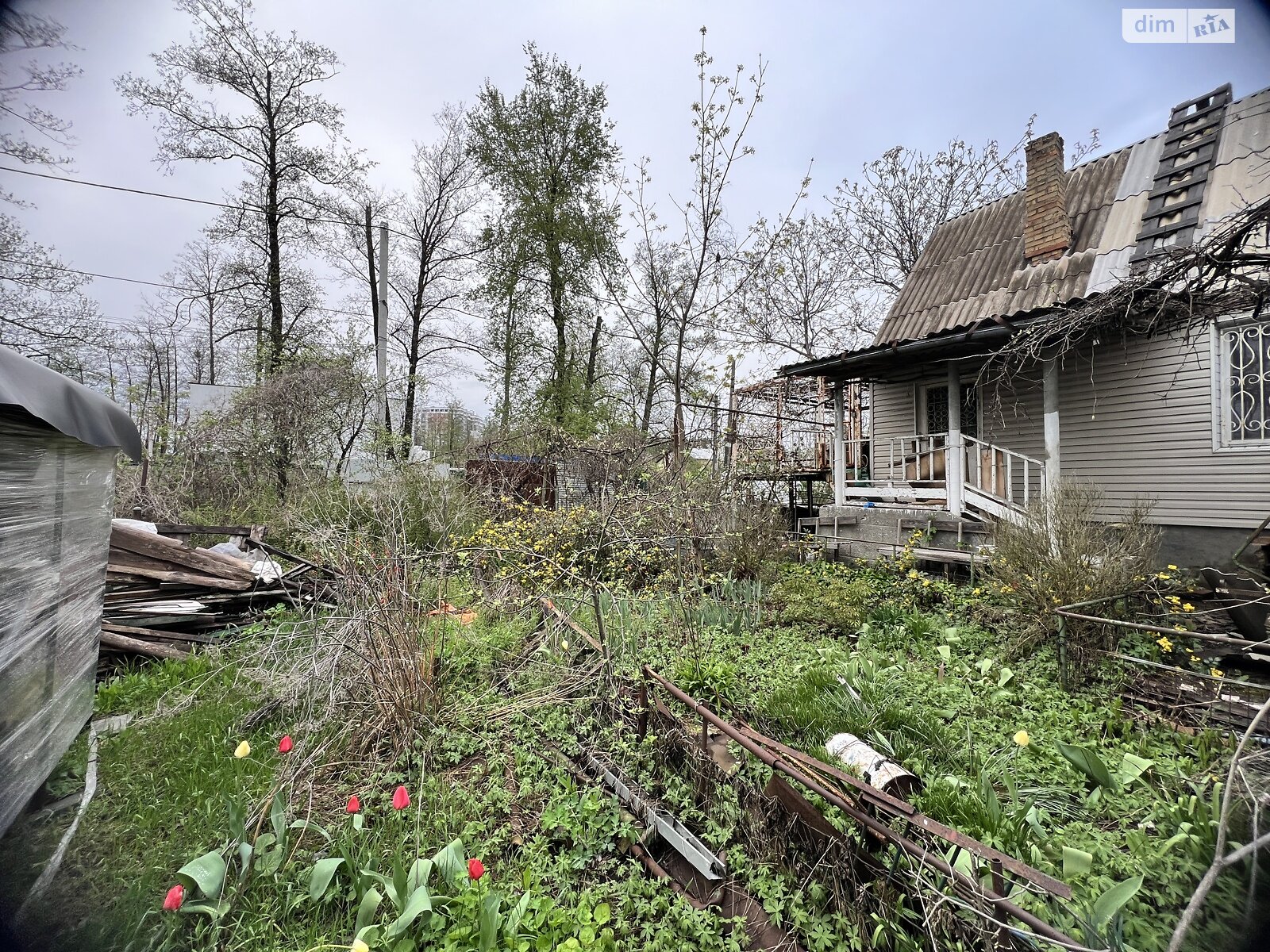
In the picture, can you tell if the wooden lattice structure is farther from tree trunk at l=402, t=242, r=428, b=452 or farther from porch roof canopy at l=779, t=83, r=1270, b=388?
tree trunk at l=402, t=242, r=428, b=452

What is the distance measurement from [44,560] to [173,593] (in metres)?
2.93

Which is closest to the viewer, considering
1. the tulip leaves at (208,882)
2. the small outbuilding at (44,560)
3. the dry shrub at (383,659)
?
the tulip leaves at (208,882)

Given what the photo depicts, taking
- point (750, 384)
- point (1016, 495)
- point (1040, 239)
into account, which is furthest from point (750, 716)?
point (750, 384)

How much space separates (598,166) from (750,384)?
6950mm

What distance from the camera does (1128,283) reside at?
11.2 feet

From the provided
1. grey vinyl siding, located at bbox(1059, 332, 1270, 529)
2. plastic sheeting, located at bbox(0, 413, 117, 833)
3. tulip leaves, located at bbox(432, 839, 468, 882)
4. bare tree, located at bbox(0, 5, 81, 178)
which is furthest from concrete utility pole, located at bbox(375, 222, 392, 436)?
grey vinyl siding, located at bbox(1059, 332, 1270, 529)

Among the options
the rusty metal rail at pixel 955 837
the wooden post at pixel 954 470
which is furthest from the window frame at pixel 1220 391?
the rusty metal rail at pixel 955 837

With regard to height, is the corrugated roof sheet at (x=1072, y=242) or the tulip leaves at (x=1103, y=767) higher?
the corrugated roof sheet at (x=1072, y=242)

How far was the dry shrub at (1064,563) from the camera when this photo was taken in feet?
13.6

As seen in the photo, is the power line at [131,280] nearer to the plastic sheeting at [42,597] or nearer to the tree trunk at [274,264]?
the tree trunk at [274,264]

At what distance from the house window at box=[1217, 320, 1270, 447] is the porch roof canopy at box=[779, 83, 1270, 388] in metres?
1.38

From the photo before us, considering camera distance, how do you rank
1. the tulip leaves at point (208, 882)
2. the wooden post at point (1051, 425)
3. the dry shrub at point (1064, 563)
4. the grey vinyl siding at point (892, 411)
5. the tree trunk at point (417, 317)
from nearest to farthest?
1. the tulip leaves at point (208, 882)
2. the dry shrub at point (1064, 563)
3. the wooden post at point (1051, 425)
4. the grey vinyl siding at point (892, 411)
5. the tree trunk at point (417, 317)

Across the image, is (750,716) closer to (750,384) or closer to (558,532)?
(558,532)

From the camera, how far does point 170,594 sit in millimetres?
4828
